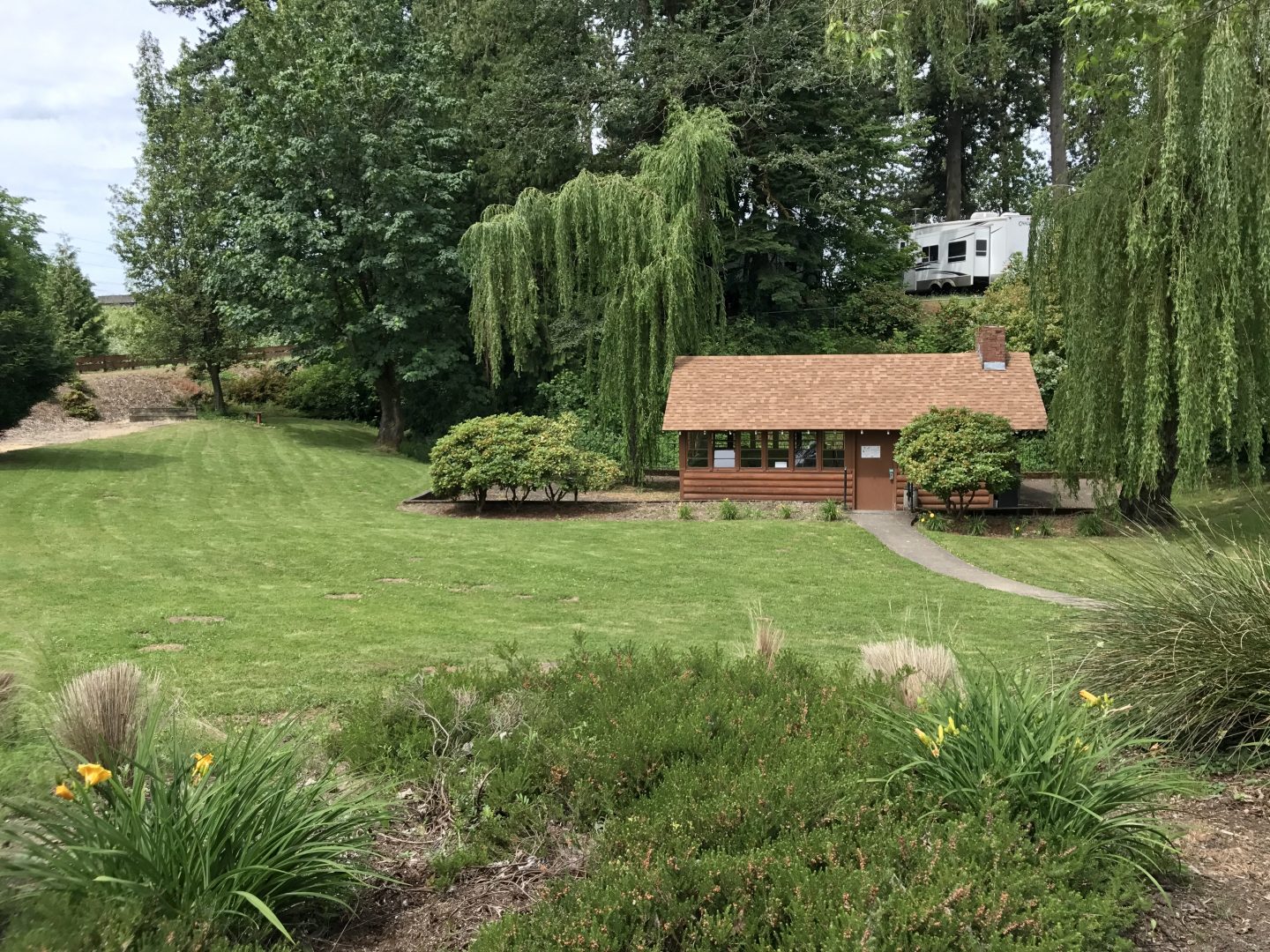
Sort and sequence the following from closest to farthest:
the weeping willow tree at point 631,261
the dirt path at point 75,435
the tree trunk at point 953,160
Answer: the weeping willow tree at point 631,261
the dirt path at point 75,435
the tree trunk at point 953,160

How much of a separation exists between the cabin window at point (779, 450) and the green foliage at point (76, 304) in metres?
33.8

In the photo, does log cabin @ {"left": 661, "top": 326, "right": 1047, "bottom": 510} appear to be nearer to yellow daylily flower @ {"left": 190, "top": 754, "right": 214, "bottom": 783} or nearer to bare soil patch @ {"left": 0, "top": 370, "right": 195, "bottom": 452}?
bare soil patch @ {"left": 0, "top": 370, "right": 195, "bottom": 452}

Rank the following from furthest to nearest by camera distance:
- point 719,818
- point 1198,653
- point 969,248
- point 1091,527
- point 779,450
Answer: point 969,248
point 779,450
point 1091,527
point 1198,653
point 719,818

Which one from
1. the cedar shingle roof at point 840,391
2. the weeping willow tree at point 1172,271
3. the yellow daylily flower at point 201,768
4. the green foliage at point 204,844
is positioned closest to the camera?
the green foliage at point 204,844

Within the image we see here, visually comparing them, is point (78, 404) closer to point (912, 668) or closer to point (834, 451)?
point (834, 451)

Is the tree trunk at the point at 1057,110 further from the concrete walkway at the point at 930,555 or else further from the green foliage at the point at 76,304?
the green foliage at the point at 76,304

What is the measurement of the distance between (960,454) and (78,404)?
33603 millimetres

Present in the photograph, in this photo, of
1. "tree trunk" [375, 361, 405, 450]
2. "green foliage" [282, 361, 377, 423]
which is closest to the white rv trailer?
"tree trunk" [375, 361, 405, 450]

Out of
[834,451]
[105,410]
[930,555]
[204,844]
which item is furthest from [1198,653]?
[105,410]

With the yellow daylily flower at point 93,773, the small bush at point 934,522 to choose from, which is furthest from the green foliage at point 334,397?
the yellow daylily flower at point 93,773

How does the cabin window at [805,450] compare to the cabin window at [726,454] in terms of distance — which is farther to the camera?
Answer: the cabin window at [726,454]

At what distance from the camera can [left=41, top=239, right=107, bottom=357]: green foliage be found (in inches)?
1677

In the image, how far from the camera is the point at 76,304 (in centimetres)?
4438

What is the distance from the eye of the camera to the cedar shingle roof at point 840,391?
2389 centimetres
